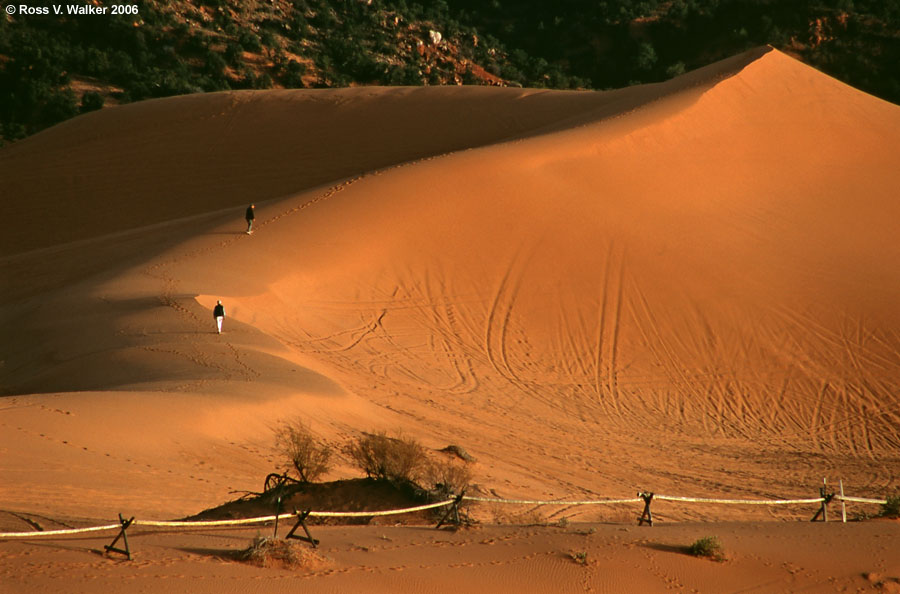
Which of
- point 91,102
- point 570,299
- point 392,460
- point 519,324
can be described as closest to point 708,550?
point 392,460

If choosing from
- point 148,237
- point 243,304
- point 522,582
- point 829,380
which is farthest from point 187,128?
point 522,582

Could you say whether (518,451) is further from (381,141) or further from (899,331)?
(381,141)

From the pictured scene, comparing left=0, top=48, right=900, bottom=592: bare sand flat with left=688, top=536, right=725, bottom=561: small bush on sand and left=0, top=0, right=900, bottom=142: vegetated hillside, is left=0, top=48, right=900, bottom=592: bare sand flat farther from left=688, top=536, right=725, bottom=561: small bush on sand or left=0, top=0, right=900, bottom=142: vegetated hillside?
left=0, top=0, right=900, bottom=142: vegetated hillside

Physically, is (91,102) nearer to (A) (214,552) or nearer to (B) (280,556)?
(A) (214,552)

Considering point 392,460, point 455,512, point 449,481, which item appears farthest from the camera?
point 392,460

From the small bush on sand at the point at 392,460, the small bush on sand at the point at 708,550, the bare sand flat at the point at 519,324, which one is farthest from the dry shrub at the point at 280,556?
the small bush on sand at the point at 708,550

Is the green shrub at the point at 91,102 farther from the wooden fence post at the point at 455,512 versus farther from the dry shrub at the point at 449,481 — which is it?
the wooden fence post at the point at 455,512

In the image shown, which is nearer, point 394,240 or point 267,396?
point 267,396
